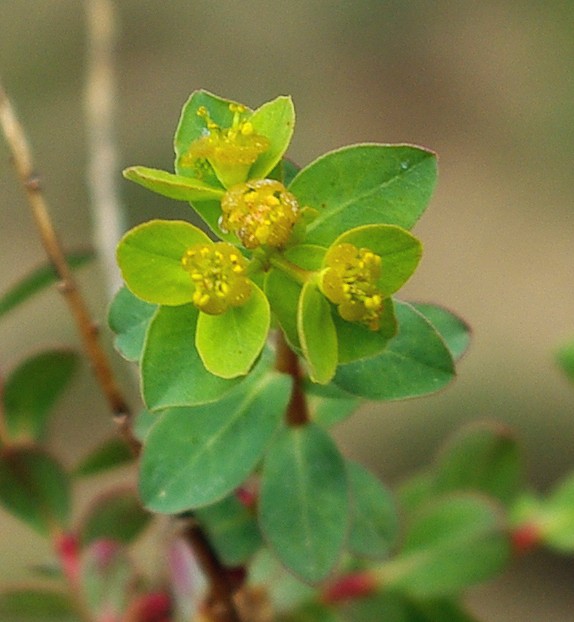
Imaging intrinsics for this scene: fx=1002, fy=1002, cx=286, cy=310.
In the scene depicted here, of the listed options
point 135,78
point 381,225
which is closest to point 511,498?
point 381,225

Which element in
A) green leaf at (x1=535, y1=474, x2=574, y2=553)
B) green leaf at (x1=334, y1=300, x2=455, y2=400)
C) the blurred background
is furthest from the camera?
the blurred background

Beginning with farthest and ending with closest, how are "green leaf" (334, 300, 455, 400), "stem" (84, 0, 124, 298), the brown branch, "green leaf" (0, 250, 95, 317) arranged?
1. "stem" (84, 0, 124, 298)
2. "green leaf" (0, 250, 95, 317)
3. the brown branch
4. "green leaf" (334, 300, 455, 400)

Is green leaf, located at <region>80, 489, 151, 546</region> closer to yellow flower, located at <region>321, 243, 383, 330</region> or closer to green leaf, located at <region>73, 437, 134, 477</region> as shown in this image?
green leaf, located at <region>73, 437, 134, 477</region>

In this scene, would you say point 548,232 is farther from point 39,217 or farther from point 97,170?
point 39,217

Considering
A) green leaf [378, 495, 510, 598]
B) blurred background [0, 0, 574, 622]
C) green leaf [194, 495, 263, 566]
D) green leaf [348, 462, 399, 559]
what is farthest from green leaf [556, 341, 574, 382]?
blurred background [0, 0, 574, 622]

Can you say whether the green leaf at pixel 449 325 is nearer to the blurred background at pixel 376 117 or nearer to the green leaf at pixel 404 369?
the green leaf at pixel 404 369

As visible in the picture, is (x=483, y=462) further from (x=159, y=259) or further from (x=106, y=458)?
(x=159, y=259)

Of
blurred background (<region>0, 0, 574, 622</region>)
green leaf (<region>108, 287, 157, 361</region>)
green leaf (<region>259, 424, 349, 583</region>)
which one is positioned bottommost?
blurred background (<region>0, 0, 574, 622</region>)
